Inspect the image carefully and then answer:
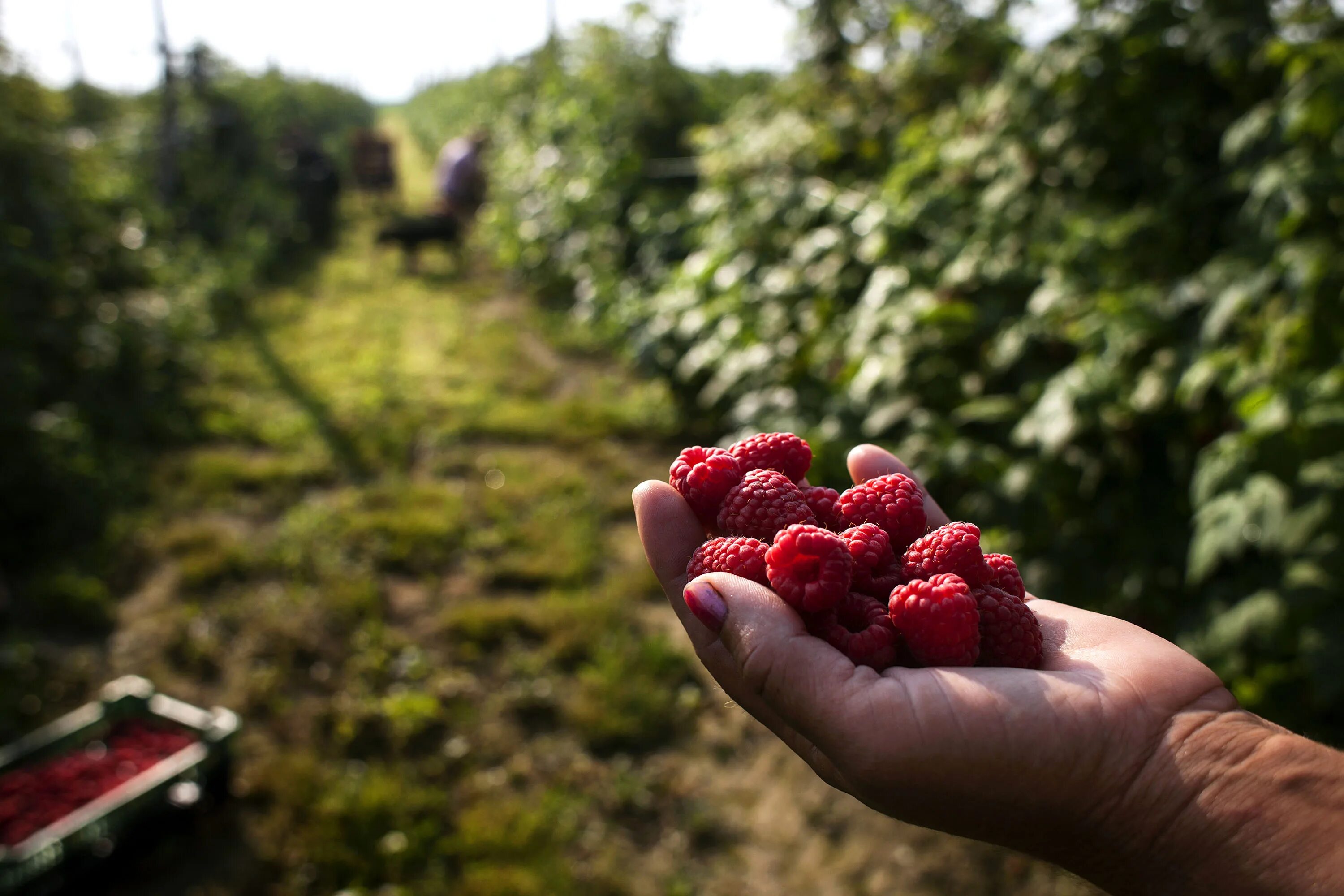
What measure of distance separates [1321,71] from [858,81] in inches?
137

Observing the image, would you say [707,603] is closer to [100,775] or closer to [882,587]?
[882,587]

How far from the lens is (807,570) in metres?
1.29

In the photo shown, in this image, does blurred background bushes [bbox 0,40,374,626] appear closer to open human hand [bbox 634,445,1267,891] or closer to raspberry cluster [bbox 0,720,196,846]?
raspberry cluster [bbox 0,720,196,846]

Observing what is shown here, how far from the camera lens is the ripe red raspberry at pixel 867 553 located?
142cm

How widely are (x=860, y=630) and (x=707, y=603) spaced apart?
276mm

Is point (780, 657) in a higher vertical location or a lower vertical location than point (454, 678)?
higher

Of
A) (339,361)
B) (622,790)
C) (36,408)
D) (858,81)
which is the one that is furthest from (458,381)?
(622,790)

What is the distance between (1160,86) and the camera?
3428 mm

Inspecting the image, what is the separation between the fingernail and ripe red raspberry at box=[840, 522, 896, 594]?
0.26m

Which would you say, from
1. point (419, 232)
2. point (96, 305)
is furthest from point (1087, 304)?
point (419, 232)

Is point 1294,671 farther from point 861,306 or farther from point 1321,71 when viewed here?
point 861,306

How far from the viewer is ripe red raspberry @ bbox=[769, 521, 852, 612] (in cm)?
128

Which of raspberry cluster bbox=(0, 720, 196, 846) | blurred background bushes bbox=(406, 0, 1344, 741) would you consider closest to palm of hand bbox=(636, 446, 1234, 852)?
blurred background bushes bbox=(406, 0, 1344, 741)

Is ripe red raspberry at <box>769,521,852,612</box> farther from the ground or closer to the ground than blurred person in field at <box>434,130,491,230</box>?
closer to the ground
